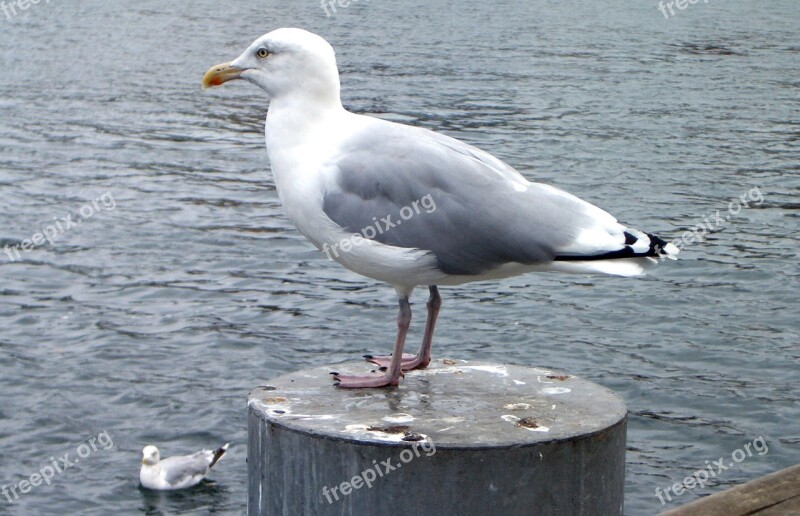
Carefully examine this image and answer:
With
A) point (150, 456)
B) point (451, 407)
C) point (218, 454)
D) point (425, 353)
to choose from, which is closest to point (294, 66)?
point (425, 353)

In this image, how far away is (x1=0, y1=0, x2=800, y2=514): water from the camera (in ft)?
29.8

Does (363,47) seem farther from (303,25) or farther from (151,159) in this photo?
(151,159)

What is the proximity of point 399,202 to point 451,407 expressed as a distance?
87cm

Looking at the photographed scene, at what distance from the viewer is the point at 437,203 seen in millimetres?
5156

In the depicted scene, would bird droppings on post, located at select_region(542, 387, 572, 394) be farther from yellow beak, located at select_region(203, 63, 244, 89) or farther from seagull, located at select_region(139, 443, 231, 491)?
seagull, located at select_region(139, 443, 231, 491)

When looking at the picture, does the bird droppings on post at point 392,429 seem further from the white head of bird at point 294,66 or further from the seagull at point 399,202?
the white head of bird at point 294,66

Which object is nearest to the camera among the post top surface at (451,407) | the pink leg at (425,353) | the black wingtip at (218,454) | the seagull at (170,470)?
the post top surface at (451,407)

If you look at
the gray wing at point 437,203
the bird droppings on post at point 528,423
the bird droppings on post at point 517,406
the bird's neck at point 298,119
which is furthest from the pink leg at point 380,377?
the bird's neck at point 298,119

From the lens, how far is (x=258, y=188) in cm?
1563

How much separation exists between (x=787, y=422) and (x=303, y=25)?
24.4 metres

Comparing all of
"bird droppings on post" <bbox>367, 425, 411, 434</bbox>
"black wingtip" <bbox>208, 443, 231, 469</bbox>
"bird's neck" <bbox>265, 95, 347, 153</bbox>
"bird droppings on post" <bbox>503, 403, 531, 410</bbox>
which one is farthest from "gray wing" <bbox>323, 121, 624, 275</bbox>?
"black wingtip" <bbox>208, 443, 231, 469</bbox>

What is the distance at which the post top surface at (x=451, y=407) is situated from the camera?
4320mm

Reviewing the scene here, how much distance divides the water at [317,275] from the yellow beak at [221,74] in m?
3.49

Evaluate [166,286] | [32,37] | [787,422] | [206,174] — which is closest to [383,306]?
[166,286]
